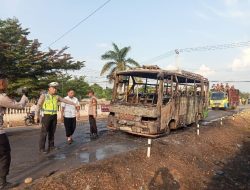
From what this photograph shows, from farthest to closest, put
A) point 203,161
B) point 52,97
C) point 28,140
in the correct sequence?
1. point 28,140
2. point 203,161
3. point 52,97

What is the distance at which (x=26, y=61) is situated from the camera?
80.0ft

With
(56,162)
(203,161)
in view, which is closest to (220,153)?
(203,161)

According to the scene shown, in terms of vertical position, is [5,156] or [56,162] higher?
[5,156]

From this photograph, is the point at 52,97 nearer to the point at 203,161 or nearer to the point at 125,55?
the point at 203,161

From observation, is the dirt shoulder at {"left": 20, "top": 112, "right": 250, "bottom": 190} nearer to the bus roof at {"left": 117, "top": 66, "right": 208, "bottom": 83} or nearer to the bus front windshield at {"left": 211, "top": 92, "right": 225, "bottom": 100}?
the bus roof at {"left": 117, "top": 66, "right": 208, "bottom": 83}

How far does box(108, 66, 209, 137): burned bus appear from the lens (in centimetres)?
1282

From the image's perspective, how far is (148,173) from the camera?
8.64m

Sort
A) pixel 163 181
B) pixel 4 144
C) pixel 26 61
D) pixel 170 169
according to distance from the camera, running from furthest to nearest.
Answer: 1. pixel 26 61
2. pixel 170 169
3. pixel 163 181
4. pixel 4 144

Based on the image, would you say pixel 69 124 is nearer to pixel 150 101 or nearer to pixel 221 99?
pixel 150 101

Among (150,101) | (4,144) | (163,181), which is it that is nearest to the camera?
(4,144)

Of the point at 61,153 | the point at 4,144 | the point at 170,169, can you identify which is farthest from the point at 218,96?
the point at 4,144

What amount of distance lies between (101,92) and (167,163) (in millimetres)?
43308

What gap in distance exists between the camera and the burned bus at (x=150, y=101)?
12820mm

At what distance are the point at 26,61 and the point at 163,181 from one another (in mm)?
18590
